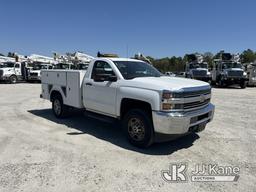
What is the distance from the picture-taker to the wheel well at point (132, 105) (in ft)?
17.2

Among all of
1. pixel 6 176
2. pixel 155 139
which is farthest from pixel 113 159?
pixel 6 176

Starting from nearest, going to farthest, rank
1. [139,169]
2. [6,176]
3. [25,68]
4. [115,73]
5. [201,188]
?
[201,188] → [6,176] → [139,169] → [115,73] → [25,68]

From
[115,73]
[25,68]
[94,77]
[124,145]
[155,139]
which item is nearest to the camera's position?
[155,139]

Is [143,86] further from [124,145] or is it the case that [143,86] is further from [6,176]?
[6,176]

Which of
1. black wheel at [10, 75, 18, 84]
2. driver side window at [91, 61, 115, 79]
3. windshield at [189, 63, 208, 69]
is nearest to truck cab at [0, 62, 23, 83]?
black wheel at [10, 75, 18, 84]

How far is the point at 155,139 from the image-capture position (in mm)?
5172

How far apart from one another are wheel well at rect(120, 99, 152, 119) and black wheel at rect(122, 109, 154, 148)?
112 millimetres

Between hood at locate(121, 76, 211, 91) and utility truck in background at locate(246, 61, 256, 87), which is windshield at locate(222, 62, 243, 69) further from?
hood at locate(121, 76, 211, 91)

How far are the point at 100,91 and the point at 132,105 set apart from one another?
1.06 m

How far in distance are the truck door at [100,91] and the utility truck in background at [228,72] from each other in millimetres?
20403

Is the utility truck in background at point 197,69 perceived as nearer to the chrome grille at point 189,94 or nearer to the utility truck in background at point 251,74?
the utility truck in background at point 251,74

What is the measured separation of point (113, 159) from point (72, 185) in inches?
45.5

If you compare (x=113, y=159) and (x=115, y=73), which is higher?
(x=115, y=73)

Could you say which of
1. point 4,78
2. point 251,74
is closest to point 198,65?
point 251,74
